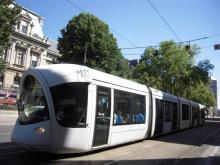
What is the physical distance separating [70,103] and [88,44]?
33.8m

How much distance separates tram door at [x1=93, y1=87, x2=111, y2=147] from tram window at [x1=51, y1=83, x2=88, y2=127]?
767 mm

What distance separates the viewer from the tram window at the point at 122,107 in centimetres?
1152

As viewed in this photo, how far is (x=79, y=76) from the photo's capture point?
31.6 ft

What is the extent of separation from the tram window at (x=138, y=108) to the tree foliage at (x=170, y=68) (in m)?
36.2

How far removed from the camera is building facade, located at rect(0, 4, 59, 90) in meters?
49.8

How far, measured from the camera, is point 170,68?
50875mm

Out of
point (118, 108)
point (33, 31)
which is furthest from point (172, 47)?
point (118, 108)

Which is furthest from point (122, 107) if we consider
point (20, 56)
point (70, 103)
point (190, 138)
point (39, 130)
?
point (20, 56)

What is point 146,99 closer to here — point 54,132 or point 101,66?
point 54,132

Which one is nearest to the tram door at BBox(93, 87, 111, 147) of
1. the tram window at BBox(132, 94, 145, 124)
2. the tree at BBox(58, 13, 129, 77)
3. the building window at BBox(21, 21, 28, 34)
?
the tram window at BBox(132, 94, 145, 124)

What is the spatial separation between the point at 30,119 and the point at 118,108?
3.67m

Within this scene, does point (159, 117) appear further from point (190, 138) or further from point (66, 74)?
point (66, 74)

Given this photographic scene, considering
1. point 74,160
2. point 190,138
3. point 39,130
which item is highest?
point 39,130

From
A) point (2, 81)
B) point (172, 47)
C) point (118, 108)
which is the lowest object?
point (118, 108)
